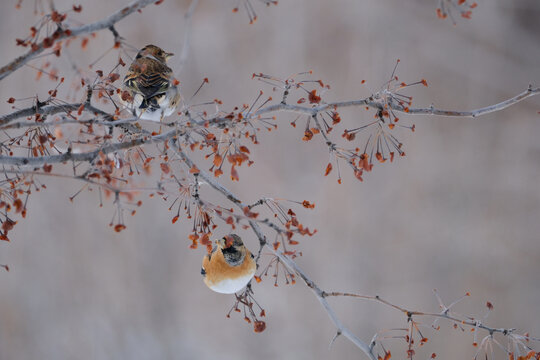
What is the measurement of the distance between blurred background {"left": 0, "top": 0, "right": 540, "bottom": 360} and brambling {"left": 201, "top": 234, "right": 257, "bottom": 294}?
190 cm

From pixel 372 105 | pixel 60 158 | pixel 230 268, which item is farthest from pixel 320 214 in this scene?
pixel 60 158

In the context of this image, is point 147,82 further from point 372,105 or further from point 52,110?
point 372,105

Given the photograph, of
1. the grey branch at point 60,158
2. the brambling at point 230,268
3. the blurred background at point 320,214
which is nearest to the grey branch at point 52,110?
the grey branch at point 60,158

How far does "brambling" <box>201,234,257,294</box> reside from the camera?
3.41 feet

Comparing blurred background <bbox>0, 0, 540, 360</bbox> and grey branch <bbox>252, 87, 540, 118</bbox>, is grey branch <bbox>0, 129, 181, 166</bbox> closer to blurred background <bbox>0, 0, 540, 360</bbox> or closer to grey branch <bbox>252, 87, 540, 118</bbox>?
grey branch <bbox>252, 87, 540, 118</bbox>

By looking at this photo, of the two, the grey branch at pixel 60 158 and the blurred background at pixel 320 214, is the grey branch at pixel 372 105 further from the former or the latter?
the blurred background at pixel 320 214

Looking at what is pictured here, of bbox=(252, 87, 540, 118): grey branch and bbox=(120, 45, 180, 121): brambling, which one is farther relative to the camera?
bbox=(120, 45, 180, 121): brambling

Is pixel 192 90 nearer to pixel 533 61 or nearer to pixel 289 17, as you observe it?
pixel 289 17

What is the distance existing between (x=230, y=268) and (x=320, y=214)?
2.09m

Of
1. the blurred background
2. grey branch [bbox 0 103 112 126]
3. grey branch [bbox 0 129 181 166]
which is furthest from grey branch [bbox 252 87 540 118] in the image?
the blurred background

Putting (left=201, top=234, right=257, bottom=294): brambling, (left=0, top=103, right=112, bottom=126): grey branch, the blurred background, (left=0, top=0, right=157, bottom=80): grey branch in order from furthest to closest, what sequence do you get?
the blurred background
(left=201, top=234, right=257, bottom=294): brambling
(left=0, top=103, right=112, bottom=126): grey branch
(left=0, top=0, right=157, bottom=80): grey branch

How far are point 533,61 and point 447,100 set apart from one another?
47cm

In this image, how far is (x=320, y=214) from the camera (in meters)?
3.11

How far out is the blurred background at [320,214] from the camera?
291 centimetres
